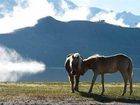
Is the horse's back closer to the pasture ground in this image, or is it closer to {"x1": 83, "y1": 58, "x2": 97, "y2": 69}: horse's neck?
{"x1": 83, "y1": 58, "x2": 97, "y2": 69}: horse's neck

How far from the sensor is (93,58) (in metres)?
33.7

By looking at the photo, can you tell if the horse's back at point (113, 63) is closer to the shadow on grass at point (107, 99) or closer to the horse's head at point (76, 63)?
the horse's head at point (76, 63)

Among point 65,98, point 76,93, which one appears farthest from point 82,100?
point 76,93

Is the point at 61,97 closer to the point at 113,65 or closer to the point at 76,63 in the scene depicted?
the point at 76,63

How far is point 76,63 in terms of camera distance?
108 ft

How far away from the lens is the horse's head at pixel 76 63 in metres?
32.6

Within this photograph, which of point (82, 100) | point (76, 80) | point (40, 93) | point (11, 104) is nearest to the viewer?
point (11, 104)

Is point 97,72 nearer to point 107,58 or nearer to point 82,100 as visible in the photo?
point 107,58

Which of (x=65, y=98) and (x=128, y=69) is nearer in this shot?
(x=65, y=98)

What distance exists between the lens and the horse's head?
107 ft

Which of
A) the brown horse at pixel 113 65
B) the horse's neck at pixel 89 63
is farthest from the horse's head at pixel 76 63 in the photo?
the brown horse at pixel 113 65

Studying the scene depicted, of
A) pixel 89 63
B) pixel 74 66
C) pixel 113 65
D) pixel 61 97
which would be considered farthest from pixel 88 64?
pixel 61 97

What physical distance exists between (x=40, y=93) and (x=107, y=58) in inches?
188

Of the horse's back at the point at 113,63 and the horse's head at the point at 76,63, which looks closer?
the horse's head at the point at 76,63
